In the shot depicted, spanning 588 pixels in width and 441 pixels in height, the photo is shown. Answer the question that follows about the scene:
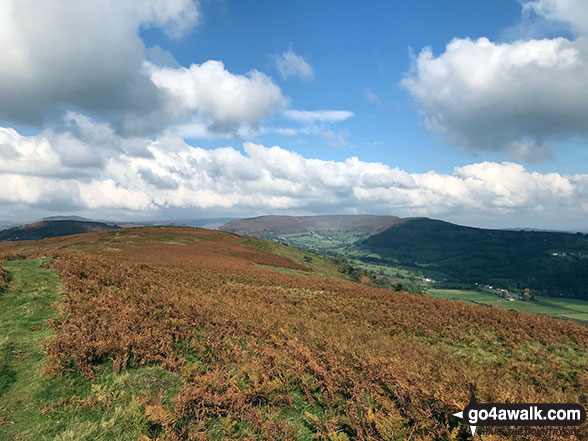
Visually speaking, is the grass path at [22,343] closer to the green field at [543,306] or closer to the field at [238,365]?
the field at [238,365]

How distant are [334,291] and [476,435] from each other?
18323mm

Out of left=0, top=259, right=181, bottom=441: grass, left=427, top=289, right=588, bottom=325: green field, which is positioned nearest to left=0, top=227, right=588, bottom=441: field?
left=0, top=259, right=181, bottom=441: grass

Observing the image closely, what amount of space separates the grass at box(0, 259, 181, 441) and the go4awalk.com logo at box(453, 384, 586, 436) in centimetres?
842

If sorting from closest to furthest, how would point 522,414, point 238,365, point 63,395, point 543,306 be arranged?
point 522,414, point 63,395, point 238,365, point 543,306

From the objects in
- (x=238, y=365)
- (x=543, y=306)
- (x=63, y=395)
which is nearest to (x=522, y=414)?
(x=238, y=365)

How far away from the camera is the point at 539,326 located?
16578 millimetres

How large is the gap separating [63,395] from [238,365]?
197 inches

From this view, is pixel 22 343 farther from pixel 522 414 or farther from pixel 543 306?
pixel 543 306

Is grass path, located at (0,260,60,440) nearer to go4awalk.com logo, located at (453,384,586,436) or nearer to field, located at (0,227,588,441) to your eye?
field, located at (0,227,588,441)

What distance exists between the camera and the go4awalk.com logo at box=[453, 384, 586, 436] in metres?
7.02

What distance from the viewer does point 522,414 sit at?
7242mm

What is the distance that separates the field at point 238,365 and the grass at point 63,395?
37 mm

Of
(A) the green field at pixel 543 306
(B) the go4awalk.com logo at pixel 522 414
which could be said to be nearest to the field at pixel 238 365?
(B) the go4awalk.com logo at pixel 522 414

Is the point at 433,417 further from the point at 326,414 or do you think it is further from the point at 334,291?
the point at 334,291
